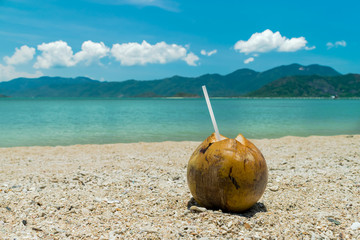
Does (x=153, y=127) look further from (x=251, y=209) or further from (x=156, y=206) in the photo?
(x=251, y=209)

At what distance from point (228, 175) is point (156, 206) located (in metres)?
1.69

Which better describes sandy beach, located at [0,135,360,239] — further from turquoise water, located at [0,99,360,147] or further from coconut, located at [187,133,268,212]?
turquoise water, located at [0,99,360,147]

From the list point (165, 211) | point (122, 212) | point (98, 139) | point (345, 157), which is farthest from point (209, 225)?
point (98, 139)

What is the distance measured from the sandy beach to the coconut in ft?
0.73

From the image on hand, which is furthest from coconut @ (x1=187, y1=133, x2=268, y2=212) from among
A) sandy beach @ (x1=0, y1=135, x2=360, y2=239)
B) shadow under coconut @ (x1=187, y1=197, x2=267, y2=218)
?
sandy beach @ (x1=0, y1=135, x2=360, y2=239)

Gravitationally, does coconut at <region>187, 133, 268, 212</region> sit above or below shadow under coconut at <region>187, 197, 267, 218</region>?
above

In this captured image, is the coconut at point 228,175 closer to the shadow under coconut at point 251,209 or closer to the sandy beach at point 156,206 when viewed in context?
the shadow under coconut at point 251,209

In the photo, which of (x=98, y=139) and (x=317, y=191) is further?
(x=98, y=139)

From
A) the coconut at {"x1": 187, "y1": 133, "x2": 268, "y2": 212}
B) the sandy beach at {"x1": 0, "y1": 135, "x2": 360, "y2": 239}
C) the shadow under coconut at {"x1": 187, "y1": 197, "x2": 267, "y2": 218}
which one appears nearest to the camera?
the sandy beach at {"x1": 0, "y1": 135, "x2": 360, "y2": 239}

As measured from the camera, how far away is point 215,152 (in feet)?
14.0

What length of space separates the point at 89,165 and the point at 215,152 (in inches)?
233

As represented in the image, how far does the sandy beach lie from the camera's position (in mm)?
3996

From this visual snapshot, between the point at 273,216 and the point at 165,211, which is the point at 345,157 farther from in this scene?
the point at 165,211

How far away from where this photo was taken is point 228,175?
13.6ft
